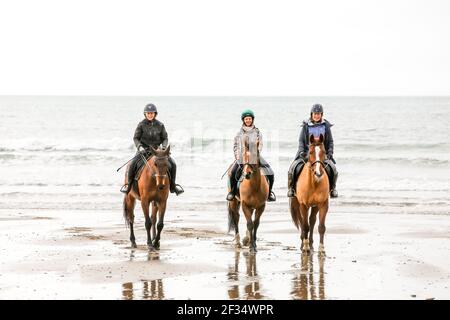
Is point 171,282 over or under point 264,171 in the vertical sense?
under

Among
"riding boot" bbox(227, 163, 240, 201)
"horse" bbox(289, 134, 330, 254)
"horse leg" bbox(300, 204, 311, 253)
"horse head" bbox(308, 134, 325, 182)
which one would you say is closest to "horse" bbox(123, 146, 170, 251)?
"riding boot" bbox(227, 163, 240, 201)

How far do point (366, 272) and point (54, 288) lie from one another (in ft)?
17.3

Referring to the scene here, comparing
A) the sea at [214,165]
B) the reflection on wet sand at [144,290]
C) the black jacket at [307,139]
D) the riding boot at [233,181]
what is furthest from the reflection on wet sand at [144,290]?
the sea at [214,165]

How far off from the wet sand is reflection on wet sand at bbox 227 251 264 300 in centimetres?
2

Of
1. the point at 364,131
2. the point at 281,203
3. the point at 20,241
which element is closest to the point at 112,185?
the point at 281,203

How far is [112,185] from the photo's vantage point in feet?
108

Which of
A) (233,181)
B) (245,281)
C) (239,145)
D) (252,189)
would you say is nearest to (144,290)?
(245,281)

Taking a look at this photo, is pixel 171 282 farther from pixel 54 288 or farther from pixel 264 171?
pixel 264 171

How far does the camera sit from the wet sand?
1144 centimetres

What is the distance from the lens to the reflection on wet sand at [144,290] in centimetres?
1099

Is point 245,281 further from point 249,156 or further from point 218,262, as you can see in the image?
point 249,156

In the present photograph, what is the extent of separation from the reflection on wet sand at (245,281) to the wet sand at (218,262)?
0.02m
